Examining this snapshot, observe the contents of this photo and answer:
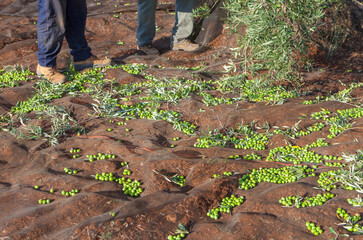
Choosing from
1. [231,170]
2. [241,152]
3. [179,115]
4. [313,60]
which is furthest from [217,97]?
[313,60]

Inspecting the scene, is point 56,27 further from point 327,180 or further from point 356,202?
point 356,202

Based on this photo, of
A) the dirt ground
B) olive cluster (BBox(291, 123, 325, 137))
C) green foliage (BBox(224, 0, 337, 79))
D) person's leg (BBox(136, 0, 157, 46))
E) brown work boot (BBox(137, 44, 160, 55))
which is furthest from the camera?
brown work boot (BBox(137, 44, 160, 55))

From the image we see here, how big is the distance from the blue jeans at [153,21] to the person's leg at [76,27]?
1.36 metres

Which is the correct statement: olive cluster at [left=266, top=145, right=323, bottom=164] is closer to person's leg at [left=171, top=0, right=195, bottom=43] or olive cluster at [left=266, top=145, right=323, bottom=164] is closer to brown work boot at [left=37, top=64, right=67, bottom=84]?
brown work boot at [left=37, top=64, right=67, bottom=84]

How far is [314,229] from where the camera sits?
2.30m

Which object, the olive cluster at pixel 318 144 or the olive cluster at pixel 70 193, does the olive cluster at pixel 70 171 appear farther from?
the olive cluster at pixel 318 144

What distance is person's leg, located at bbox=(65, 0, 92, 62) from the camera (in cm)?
585

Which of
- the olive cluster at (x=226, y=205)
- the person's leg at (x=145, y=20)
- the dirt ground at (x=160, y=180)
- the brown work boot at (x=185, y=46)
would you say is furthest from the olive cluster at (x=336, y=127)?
the person's leg at (x=145, y=20)

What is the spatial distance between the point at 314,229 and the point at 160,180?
51.1 inches

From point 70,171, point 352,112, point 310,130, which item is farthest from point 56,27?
point 352,112

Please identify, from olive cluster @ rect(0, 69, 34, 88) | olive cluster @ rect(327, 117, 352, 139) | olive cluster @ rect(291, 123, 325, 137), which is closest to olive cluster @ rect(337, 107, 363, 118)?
olive cluster @ rect(327, 117, 352, 139)

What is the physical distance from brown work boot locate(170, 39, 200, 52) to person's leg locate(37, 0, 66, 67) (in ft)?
9.34

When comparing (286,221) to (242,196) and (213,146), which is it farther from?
(213,146)

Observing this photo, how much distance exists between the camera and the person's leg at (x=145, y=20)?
7.00 m
